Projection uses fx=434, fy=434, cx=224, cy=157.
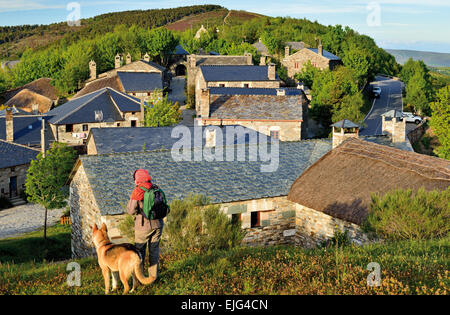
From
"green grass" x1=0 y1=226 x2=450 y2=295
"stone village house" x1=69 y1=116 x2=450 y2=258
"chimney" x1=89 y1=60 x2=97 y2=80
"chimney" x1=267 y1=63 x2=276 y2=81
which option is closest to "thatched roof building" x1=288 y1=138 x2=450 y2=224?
"stone village house" x1=69 y1=116 x2=450 y2=258

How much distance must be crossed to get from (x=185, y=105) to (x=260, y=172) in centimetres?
4514

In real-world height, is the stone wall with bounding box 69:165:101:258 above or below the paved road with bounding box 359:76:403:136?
below

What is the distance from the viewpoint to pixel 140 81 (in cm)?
6241

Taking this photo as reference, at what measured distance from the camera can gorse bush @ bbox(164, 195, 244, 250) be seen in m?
11.9

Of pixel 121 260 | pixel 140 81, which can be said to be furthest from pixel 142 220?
pixel 140 81

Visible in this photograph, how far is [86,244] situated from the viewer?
656 inches

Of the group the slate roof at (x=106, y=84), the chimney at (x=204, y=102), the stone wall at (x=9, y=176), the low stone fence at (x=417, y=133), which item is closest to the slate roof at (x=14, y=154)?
the stone wall at (x=9, y=176)

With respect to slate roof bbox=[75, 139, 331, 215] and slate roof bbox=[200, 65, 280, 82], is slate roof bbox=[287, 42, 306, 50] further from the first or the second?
slate roof bbox=[75, 139, 331, 215]

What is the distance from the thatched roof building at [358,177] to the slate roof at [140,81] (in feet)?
151

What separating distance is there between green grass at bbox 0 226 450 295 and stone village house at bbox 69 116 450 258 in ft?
13.6
